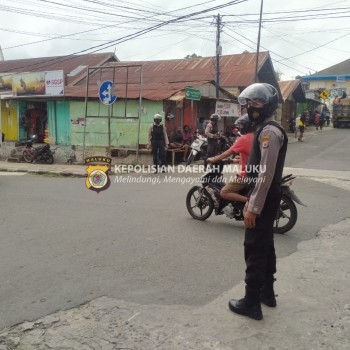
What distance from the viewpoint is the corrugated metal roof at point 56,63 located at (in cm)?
2920

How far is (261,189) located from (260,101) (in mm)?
707

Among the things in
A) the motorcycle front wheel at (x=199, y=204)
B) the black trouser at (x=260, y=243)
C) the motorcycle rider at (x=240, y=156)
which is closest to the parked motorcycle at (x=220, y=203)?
the motorcycle front wheel at (x=199, y=204)

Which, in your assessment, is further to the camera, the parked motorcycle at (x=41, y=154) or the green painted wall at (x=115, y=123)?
the parked motorcycle at (x=41, y=154)

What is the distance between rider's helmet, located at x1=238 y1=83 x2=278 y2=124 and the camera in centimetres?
336

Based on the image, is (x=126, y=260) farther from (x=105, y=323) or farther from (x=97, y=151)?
(x=97, y=151)

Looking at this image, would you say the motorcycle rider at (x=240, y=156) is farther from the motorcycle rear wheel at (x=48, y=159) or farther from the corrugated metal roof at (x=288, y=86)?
the corrugated metal roof at (x=288, y=86)

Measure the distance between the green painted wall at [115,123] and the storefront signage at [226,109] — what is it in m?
2.97

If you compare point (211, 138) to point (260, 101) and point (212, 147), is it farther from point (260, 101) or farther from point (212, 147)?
point (260, 101)

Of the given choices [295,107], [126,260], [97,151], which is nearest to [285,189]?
[126,260]

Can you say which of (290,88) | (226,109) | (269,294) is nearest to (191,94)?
(226,109)

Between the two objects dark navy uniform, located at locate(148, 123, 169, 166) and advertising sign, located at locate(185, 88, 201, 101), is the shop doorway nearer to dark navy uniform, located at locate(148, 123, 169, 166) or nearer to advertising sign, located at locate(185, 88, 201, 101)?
advertising sign, located at locate(185, 88, 201, 101)

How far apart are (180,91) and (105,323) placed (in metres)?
13.2

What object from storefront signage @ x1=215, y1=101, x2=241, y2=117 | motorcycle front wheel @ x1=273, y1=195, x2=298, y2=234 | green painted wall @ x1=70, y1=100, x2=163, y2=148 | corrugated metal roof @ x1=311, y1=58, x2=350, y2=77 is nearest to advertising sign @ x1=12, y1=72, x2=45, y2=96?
green painted wall @ x1=70, y1=100, x2=163, y2=148

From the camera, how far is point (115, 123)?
1659 cm
